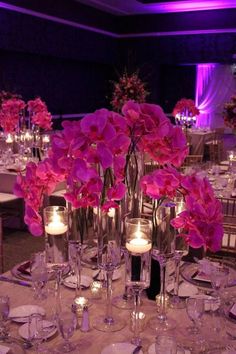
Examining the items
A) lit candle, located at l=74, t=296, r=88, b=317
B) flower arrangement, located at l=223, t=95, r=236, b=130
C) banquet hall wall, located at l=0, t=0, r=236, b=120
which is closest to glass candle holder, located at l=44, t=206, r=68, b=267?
lit candle, located at l=74, t=296, r=88, b=317

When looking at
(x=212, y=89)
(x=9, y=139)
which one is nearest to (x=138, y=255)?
(x=9, y=139)

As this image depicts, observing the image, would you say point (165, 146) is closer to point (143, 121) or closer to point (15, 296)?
point (143, 121)

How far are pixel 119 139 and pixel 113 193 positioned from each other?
21cm

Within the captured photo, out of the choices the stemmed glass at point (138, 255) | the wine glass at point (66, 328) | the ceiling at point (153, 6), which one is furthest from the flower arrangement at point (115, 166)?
the ceiling at point (153, 6)

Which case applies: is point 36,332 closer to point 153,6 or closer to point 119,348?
point 119,348

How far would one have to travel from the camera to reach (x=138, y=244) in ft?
5.24

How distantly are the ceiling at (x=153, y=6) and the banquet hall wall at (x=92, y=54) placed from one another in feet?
0.59

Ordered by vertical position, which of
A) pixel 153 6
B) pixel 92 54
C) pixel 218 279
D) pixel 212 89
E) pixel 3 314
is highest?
pixel 153 6

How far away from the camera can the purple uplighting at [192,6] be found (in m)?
11.0

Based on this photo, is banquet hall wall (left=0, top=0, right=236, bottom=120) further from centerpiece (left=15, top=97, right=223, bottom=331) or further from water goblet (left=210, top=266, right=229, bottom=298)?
water goblet (left=210, top=266, right=229, bottom=298)

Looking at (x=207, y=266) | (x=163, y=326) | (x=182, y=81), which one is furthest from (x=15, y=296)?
(x=182, y=81)

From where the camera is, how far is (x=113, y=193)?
1.59 metres

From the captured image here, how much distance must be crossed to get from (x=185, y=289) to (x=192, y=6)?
10694 millimetres

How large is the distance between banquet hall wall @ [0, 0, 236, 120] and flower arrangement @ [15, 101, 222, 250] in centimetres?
807
